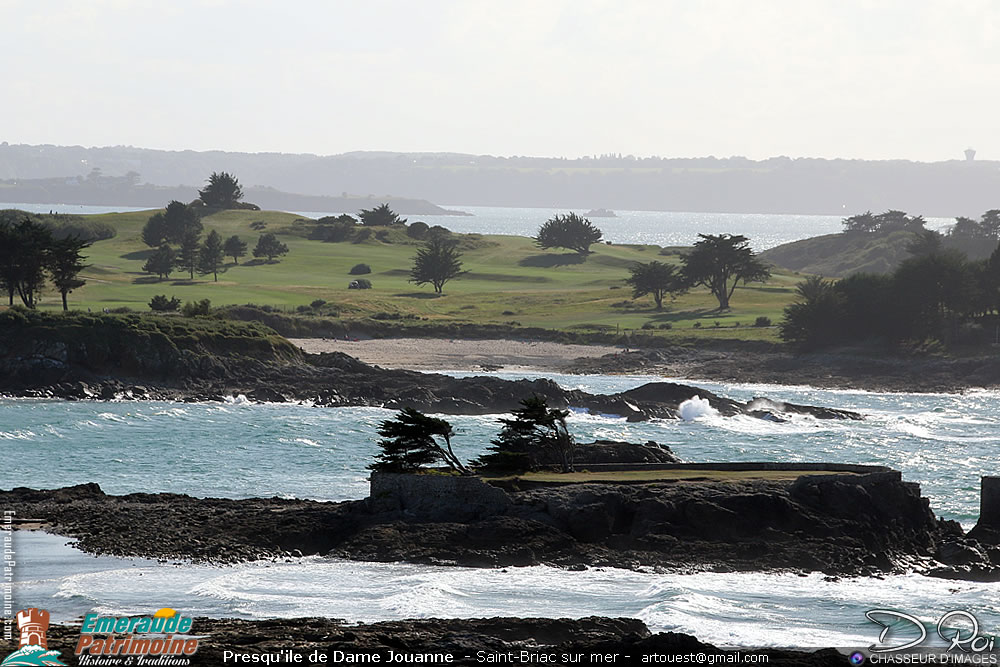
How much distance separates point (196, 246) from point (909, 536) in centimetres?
9162

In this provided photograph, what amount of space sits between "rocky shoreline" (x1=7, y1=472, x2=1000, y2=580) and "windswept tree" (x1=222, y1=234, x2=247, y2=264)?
90.9m

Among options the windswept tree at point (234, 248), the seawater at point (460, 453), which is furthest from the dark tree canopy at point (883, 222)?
the seawater at point (460, 453)

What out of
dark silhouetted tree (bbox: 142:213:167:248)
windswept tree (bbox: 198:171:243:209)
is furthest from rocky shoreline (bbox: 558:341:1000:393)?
windswept tree (bbox: 198:171:243:209)

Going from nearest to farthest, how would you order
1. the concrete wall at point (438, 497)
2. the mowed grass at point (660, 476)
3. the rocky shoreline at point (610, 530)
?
the rocky shoreline at point (610, 530)
the concrete wall at point (438, 497)
the mowed grass at point (660, 476)

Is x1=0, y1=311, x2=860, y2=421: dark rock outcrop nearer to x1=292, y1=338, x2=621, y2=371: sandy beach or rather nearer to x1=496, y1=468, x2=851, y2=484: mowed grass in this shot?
x1=292, y1=338, x2=621, y2=371: sandy beach

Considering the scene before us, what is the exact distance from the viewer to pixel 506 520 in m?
34.1

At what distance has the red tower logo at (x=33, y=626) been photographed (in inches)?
925

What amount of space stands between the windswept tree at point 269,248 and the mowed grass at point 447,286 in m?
1.01

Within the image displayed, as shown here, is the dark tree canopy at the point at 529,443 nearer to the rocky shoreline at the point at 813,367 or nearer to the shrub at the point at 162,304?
the rocky shoreline at the point at 813,367

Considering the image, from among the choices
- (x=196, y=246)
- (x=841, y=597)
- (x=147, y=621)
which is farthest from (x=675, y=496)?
(x=196, y=246)

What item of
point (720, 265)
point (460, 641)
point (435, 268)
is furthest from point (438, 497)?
point (435, 268)

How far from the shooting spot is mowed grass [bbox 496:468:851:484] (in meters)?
36.5

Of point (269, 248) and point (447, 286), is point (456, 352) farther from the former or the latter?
point (269, 248)

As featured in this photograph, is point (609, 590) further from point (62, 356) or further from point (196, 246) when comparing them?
point (196, 246)
